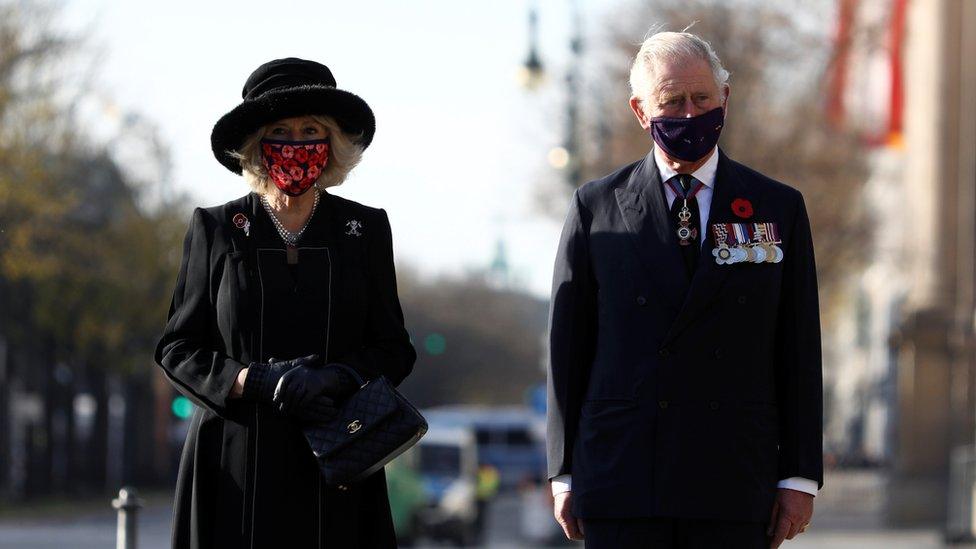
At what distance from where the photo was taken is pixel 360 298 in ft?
19.4

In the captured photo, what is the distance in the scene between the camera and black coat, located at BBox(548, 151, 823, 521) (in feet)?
18.6

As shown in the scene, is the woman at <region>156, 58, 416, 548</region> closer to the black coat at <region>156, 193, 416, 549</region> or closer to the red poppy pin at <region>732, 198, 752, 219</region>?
the black coat at <region>156, 193, 416, 549</region>

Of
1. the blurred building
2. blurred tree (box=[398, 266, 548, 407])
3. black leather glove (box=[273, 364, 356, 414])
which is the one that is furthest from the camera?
blurred tree (box=[398, 266, 548, 407])

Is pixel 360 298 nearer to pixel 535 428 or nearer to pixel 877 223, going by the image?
pixel 877 223

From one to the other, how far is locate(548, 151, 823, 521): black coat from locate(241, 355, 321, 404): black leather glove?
753 mm

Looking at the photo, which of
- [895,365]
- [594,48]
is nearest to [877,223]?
[594,48]

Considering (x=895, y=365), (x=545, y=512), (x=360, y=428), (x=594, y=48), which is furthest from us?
(x=594, y=48)

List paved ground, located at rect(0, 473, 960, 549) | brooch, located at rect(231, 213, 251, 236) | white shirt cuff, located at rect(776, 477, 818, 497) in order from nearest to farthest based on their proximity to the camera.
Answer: white shirt cuff, located at rect(776, 477, 818, 497)
brooch, located at rect(231, 213, 251, 236)
paved ground, located at rect(0, 473, 960, 549)

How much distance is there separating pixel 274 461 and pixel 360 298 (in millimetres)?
538

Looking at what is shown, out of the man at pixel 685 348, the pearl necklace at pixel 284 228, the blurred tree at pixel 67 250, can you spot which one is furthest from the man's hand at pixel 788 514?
the blurred tree at pixel 67 250

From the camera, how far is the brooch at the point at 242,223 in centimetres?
594

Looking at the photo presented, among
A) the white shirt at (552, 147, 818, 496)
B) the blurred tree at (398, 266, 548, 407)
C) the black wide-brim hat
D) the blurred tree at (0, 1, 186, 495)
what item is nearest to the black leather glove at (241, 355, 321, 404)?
the black wide-brim hat

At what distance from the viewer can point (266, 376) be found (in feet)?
18.6

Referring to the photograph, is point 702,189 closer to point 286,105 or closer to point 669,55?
point 669,55
